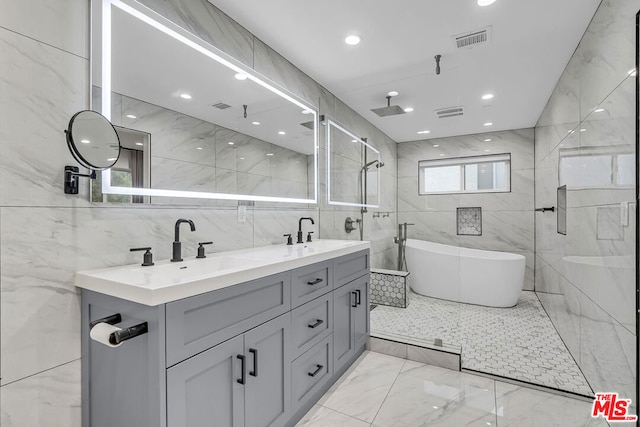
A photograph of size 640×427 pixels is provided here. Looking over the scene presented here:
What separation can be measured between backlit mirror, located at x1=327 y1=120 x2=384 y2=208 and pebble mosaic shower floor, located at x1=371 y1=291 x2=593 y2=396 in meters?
1.23

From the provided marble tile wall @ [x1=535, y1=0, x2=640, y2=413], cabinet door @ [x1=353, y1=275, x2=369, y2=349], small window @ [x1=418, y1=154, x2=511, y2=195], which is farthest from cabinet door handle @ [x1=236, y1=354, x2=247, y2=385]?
small window @ [x1=418, y1=154, x2=511, y2=195]

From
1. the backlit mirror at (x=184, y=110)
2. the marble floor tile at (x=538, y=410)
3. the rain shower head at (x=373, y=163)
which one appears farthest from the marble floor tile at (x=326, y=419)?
the rain shower head at (x=373, y=163)

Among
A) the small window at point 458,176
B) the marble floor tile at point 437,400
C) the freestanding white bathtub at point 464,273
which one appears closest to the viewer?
the marble floor tile at point 437,400

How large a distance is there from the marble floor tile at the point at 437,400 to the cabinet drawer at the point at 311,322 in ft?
1.96

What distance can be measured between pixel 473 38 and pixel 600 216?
149 centimetres

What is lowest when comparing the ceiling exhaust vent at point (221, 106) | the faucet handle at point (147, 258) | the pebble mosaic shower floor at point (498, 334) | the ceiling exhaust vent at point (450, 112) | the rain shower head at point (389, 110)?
the pebble mosaic shower floor at point (498, 334)

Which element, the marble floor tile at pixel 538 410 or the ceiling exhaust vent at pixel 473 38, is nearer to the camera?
the marble floor tile at pixel 538 410

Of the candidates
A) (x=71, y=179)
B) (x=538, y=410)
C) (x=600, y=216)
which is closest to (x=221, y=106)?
(x=71, y=179)

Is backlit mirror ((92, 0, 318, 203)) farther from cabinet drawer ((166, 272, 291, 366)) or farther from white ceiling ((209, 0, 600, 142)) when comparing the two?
cabinet drawer ((166, 272, 291, 366))

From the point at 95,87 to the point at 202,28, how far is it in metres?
0.79

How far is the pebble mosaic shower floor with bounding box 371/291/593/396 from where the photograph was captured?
2.25 metres

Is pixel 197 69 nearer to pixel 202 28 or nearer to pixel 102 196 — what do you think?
pixel 202 28

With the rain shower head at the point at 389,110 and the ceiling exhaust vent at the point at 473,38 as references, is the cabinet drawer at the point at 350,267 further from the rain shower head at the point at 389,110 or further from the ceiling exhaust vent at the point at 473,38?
the ceiling exhaust vent at the point at 473,38

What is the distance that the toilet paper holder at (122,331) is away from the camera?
951 mm
